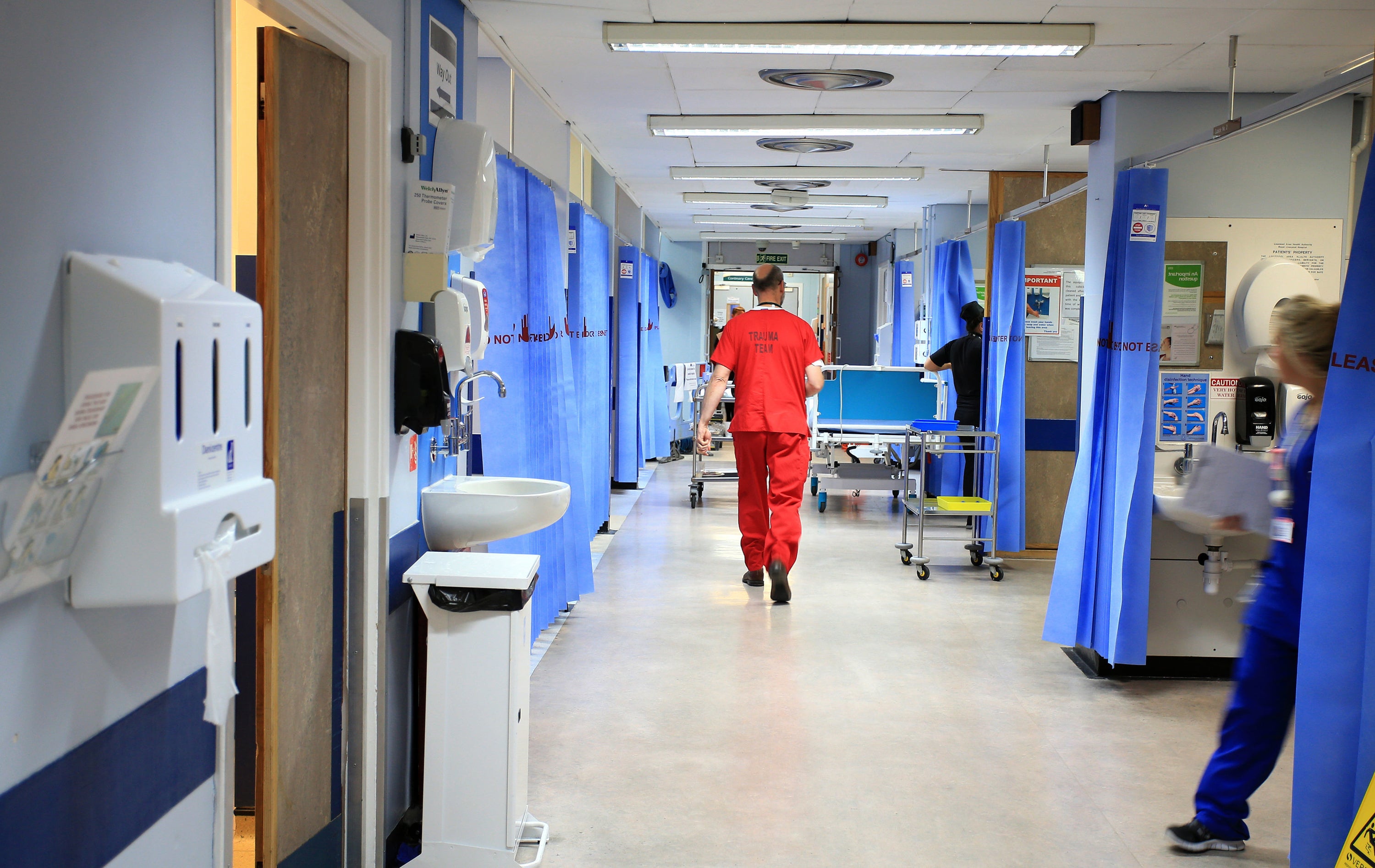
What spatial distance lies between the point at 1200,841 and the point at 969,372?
452 centimetres

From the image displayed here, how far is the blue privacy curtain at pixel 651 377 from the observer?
33.6 ft

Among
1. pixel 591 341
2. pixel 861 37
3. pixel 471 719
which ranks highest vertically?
pixel 861 37

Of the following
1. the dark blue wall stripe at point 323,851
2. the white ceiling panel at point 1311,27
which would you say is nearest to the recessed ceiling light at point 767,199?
the white ceiling panel at point 1311,27

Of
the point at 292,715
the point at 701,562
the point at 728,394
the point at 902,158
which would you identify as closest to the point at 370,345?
the point at 292,715

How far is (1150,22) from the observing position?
379 cm

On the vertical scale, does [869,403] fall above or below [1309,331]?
below

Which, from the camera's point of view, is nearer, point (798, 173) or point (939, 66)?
point (939, 66)

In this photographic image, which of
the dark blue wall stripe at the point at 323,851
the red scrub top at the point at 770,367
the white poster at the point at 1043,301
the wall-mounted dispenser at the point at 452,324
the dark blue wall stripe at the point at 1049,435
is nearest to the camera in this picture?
the dark blue wall stripe at the point at 323,851

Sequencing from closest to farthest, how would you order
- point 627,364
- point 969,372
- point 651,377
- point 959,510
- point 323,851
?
point 323,851
point 959,510
point 969,372
point 627,364
point 651,377

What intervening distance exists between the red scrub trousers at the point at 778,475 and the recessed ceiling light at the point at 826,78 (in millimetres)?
1751

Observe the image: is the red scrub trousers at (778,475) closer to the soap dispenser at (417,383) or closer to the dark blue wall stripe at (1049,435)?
the dark blue wall stripe at (1049,435)

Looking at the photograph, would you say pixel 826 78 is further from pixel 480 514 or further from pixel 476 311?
pixel 480 514

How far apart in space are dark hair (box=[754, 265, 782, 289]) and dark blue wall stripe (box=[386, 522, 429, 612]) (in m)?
2.97

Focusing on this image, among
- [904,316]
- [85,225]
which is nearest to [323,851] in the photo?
[85,225]
